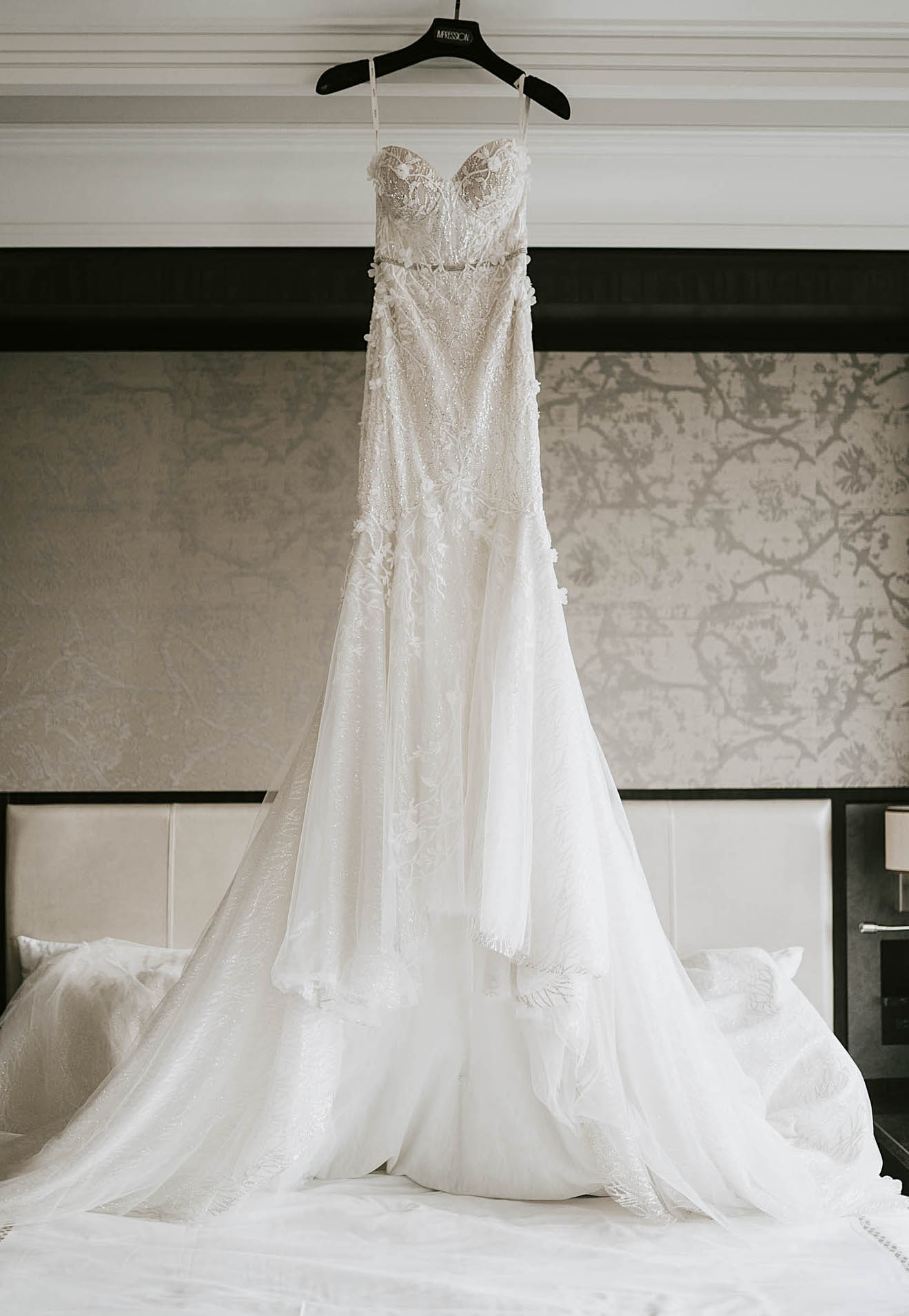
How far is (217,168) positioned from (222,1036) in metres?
1.97

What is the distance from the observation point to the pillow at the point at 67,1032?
2.23 metres

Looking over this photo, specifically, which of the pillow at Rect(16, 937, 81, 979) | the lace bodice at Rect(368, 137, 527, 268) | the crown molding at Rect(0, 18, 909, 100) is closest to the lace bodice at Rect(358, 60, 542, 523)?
the lace bodice at Rect(368, 137, 527, 268)

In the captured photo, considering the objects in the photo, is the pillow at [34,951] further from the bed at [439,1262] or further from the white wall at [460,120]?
the white wall at [460,120]

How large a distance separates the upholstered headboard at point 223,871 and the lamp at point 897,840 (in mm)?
153

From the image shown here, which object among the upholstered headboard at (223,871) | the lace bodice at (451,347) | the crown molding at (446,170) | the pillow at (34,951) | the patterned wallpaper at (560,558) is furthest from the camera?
the patterned wallpaper at (560,558)

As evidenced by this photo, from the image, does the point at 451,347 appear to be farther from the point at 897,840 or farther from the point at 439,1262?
the point at 897,840

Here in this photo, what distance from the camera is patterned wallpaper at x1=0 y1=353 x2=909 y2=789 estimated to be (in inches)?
112

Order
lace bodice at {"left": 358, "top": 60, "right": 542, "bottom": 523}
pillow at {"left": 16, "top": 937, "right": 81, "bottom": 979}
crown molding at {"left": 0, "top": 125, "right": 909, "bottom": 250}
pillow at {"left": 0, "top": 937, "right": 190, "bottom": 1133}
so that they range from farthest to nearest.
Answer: pillow at {"left": 16, "top": 937, "right": 81, "bottom": 979}
crown molding at {"left": 0, "top": 125, "right": 909, "bottom": 250}
pillow at {"left": 0, "top": 937, "right": 190, "bottom": 1133}
lace bodice at {"left": 358, "top": 60, "right": 542, "bottom": 523}

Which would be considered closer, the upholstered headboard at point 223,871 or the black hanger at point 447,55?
the black hanger at point 447,55

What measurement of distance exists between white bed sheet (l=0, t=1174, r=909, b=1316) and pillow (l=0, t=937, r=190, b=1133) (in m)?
0.66

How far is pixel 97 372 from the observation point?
9.48 ft

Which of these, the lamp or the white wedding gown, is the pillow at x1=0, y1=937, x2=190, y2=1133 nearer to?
the white wedding gown

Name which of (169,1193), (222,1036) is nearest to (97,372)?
(222,1036)

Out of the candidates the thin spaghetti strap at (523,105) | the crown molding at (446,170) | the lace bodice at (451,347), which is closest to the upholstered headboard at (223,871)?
the lace bodice at (451,347)
